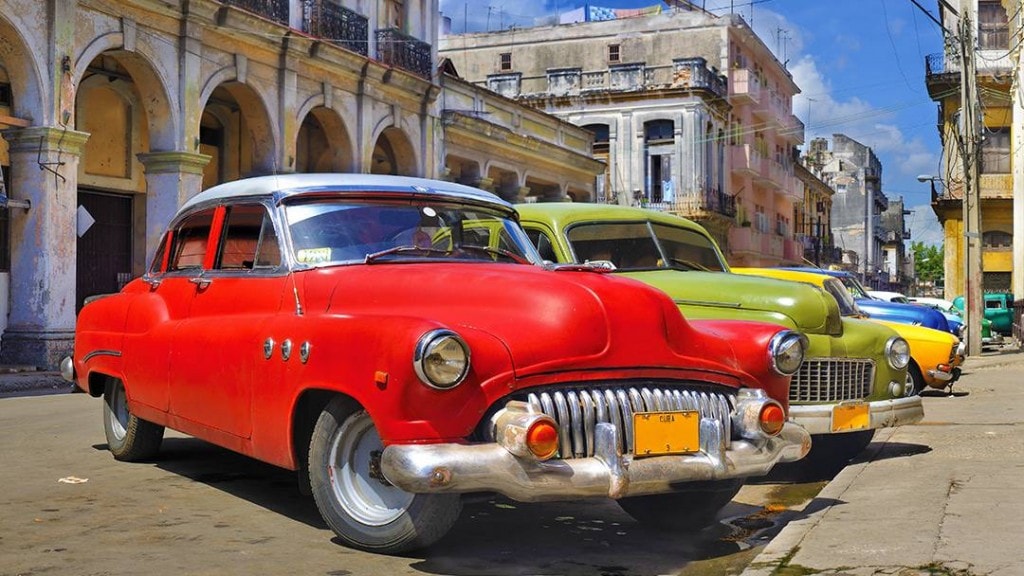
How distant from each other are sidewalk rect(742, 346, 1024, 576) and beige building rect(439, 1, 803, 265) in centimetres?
3474

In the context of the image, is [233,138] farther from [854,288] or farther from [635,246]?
[635,246]

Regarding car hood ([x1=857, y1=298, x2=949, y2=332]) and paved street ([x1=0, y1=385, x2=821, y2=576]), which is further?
car hood ([x1=857, y1=298, x2=949, y2=332])

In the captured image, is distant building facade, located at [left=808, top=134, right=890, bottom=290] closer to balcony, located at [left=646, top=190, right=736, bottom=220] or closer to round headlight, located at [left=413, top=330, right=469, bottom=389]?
balcony, located at [left=646, top=190, right=736, bottom=220]

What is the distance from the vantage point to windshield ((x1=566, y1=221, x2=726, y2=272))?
8.75 metres

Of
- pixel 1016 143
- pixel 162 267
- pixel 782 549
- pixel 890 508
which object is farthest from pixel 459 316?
pixel 1016 143

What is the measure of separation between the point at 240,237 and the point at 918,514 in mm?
3660

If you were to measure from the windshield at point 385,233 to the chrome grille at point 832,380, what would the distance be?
2.55m

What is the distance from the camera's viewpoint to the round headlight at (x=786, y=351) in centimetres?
559

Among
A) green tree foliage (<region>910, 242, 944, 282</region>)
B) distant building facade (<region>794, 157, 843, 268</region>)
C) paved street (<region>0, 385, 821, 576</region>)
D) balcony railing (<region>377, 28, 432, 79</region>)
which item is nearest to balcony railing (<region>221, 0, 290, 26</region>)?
balcony railing (<region>377, 28, 432, 79</region>)

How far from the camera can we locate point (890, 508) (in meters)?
5.83

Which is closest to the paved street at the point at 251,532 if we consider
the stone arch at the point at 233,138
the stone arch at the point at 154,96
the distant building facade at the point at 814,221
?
the stone arch at the point at 154,96

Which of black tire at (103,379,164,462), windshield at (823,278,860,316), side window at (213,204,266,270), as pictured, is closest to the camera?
side window at (213,204,266,270)

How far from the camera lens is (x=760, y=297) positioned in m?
8.08

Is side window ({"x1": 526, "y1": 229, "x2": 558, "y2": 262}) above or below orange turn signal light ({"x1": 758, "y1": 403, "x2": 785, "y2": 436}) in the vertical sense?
above
